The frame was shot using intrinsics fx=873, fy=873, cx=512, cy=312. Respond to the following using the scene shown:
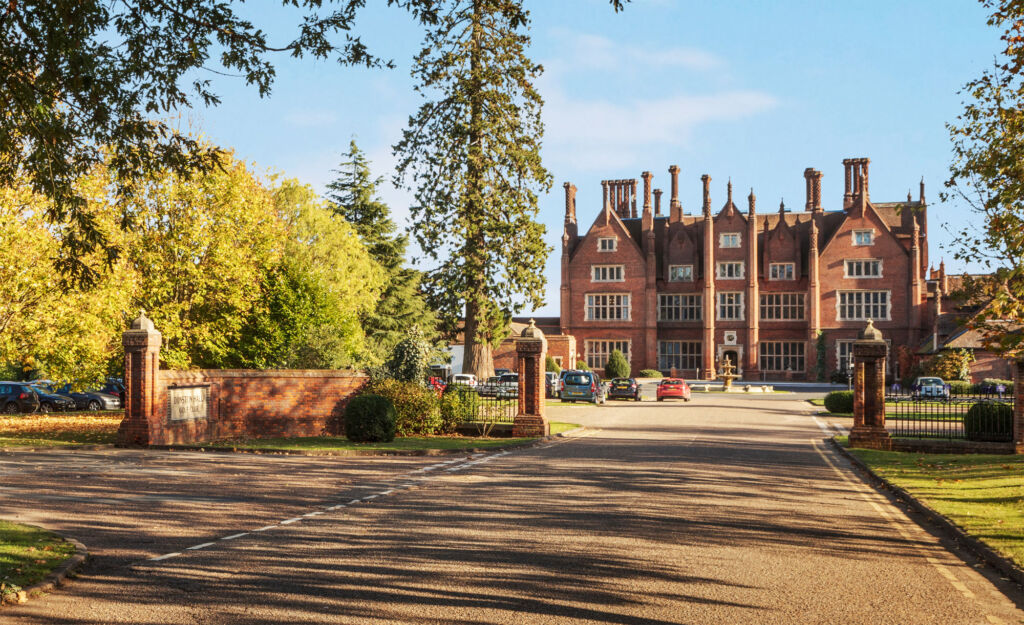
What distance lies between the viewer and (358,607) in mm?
6863

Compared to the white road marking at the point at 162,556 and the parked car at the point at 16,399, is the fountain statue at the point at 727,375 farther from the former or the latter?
the white road marking at the point at 162,556

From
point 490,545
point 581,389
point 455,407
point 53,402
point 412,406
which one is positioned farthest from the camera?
point 581,389

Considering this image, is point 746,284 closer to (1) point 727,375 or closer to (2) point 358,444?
(1) point 727,375

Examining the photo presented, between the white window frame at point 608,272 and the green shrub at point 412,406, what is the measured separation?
51.1 metres

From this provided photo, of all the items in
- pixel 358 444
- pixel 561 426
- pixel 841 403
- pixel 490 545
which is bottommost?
pixel 561 426

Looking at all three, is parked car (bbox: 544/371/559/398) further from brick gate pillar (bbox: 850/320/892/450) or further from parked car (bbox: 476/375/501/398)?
brick gate pillar (bbox: 850/320/892/450)

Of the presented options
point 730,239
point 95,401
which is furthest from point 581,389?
point 730,239

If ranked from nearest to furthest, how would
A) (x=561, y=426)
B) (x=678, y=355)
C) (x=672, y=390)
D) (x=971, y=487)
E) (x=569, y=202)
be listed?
(x=971, y=487), (x=561, y=426), (x=672, y=390), (x=678, y=355), (x=569, y=202)

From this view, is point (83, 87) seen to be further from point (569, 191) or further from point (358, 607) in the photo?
point (569, 191)

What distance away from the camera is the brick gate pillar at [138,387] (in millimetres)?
21844

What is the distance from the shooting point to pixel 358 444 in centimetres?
2253

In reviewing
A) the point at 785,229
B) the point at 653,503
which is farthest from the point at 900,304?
the point at 653,503

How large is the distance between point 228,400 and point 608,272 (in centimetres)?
5390

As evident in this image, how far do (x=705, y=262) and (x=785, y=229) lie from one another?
24.2 ft
